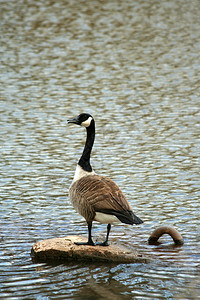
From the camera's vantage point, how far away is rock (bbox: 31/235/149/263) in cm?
1062

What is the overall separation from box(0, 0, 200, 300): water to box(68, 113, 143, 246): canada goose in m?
0.86

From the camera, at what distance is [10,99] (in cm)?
2452

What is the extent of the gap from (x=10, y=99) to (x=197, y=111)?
289 inches

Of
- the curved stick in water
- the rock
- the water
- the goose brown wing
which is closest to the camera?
the water

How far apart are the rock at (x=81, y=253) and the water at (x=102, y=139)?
224 mm

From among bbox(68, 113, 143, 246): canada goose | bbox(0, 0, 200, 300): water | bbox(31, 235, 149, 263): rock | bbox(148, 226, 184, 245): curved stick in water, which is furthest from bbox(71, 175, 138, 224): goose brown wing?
bbox(148, 226, 184, 245): curved stick in water

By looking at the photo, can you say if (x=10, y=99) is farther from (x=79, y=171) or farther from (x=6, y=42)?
(x=79, y=171)

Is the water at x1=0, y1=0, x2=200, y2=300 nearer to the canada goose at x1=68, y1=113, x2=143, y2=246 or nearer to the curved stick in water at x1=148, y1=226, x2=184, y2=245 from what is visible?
the curved stick in water at x1=148, y1=226, x2=184, y2=245

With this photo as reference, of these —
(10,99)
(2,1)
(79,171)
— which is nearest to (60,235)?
(79,171)

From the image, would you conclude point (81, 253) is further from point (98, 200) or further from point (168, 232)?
point (168, 232)

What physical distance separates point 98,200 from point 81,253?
1.04 m

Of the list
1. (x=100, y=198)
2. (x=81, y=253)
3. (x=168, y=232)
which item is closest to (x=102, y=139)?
(x=168, y=232)

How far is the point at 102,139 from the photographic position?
786 inches

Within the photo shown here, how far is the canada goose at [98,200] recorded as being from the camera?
10156 mm
